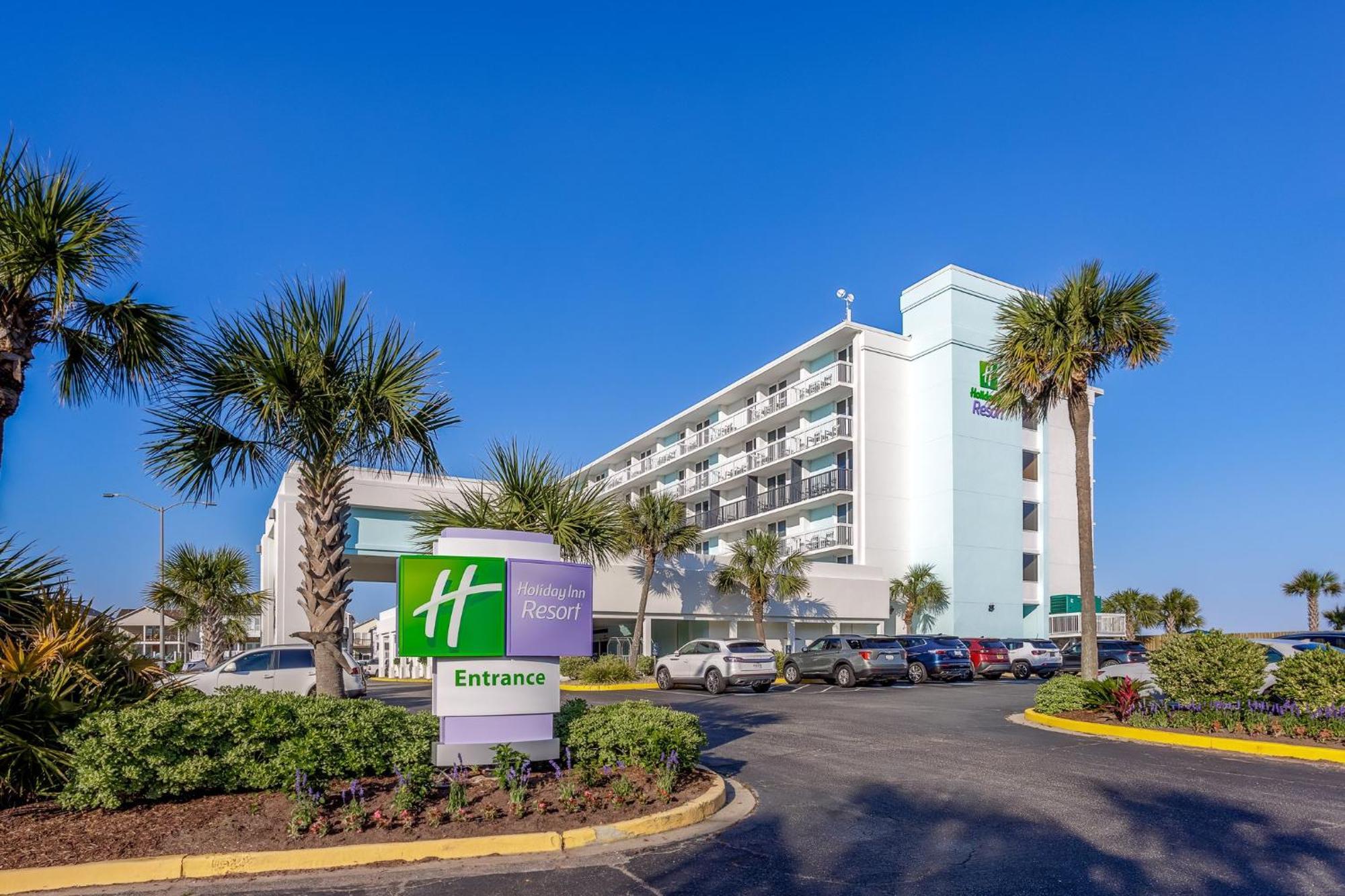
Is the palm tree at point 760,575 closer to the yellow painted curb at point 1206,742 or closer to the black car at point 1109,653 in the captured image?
the black car at point 1109,653

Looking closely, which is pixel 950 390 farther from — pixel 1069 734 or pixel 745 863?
pixel 745 863

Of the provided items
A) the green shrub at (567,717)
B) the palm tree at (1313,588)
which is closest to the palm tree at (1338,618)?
the palm tree at (1313,588)

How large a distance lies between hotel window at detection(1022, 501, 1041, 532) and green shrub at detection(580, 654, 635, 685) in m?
25.6

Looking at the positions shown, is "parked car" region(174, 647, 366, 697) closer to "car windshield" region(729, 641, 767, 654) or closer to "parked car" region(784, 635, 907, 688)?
"car windshield" region(729, 641, 767, 654)

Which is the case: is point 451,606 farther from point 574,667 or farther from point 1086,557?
point 574,667

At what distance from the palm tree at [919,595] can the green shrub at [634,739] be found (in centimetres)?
3357

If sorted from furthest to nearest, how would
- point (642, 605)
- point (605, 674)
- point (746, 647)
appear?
point (642, 605)
point (605, 674)
point (746, 647)

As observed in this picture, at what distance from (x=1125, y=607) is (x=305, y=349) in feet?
160

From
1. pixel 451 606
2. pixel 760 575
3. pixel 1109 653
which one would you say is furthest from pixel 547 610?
pixel 1109 653

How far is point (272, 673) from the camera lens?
2002cm

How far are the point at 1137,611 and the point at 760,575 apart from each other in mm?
25324

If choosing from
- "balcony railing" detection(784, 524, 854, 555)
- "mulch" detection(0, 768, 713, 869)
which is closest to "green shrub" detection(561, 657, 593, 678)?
"balcony railing" detection(784, 524, 854, 555)

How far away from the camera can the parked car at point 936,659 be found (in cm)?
3036

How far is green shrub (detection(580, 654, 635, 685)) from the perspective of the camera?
28859mm
